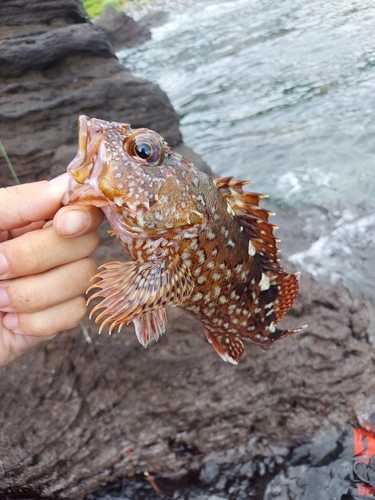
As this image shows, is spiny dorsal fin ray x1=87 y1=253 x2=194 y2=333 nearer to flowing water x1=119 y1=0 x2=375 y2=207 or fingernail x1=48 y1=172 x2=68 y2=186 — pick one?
fingernail x1=48 y1=172 x2=68 y2=186

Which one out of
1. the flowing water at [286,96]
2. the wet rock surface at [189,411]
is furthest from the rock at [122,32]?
the wet rock surface at [189,411]

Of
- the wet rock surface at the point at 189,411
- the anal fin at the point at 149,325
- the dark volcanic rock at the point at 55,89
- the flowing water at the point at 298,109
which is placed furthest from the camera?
the flowing water at the point at 298,109

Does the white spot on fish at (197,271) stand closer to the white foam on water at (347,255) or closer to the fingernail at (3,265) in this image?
the fingernail at (3,265)

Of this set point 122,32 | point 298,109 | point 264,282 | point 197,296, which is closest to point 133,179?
point 197,296

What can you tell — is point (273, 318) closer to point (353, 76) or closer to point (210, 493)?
point (210, 493)

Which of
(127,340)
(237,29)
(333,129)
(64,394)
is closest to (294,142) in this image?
(333,129)

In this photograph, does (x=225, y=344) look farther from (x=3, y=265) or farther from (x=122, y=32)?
(x=122, y=32)

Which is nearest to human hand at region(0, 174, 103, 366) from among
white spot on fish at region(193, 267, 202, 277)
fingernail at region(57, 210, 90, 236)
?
fingernail at region(57, 210, 90, 236)
